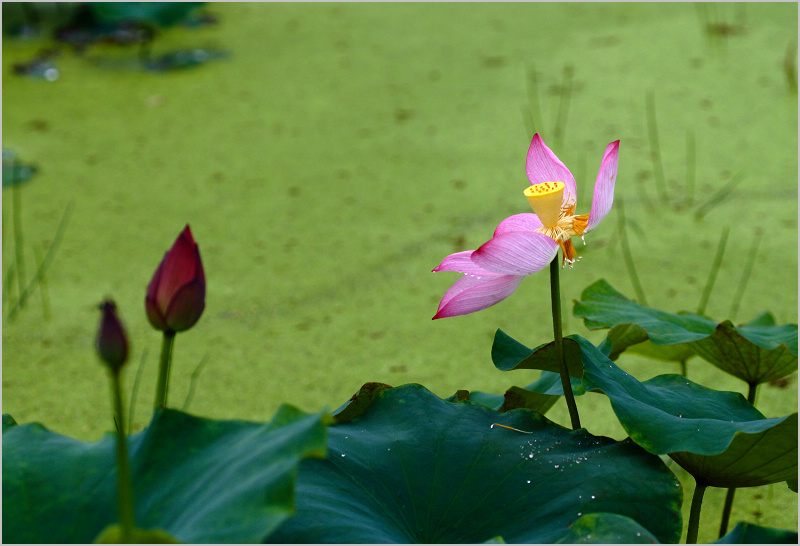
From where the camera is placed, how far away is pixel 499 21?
2754 mm

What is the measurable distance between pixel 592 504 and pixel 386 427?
0.18 metres

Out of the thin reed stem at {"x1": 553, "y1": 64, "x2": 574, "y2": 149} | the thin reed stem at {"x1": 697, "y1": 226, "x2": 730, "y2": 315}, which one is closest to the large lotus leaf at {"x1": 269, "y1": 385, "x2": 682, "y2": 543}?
the thin reed stem at {"x1": 697, "y1": 226, "x2": 730, "y2": 315}

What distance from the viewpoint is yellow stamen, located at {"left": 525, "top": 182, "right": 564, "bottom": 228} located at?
606mm

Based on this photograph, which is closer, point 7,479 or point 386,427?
point 7,479

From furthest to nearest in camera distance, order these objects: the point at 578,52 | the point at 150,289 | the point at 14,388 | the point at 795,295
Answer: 1. the point at 578,52
2. the point at 795,295
3. the point at 14,388
4. the point at 150,289

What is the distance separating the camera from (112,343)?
378 millimetres

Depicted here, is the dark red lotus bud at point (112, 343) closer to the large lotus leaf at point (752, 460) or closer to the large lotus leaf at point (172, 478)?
the large lotus leaf at point (172, 478)

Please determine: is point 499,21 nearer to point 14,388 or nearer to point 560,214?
point 14,388

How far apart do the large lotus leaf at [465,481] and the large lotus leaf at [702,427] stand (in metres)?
0.03

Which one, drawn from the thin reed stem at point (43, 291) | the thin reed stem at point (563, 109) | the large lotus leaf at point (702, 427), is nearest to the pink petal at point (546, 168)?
the large lotus leaf at point (702, 427)

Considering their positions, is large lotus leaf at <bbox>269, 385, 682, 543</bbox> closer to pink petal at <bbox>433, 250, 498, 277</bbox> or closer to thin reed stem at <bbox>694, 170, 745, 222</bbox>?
pink petal at <bbox>433, 250, 498, 277</bbox>

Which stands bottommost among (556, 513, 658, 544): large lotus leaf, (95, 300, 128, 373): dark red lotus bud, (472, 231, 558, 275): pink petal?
(556, 513, 658, 544): large lotus leaf

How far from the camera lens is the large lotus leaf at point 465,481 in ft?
1.92

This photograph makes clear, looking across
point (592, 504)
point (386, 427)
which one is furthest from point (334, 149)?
point (592, 504)
